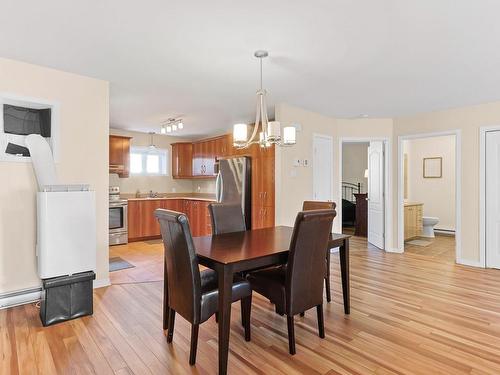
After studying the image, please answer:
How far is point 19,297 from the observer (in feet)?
9.78

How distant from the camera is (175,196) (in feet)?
24.2

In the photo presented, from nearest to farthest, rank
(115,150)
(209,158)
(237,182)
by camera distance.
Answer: (237,182)
(115,150)
(209,158)

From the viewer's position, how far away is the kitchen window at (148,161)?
6.81 metres

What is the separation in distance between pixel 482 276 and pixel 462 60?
2.80 metres

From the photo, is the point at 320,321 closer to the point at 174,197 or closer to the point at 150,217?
the point at 150,217

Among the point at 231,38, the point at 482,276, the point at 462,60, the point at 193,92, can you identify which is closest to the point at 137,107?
the point at 193,92

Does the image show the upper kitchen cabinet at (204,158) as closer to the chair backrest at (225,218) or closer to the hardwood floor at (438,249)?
the chair backrest at (225,218)

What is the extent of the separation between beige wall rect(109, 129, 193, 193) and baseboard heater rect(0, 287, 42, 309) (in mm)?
3540

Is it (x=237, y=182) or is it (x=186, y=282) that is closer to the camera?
(x=186, y=282)

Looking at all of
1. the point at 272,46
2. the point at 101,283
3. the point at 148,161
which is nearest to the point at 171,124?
the point at 148,161

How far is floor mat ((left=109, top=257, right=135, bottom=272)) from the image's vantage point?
4.29m

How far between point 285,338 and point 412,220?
5.03 meters

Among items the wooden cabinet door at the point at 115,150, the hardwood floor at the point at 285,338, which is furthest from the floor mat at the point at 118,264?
the wooden cabinet door at the point at 115,150

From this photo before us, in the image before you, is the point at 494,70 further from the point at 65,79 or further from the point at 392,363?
the point at 65,79
